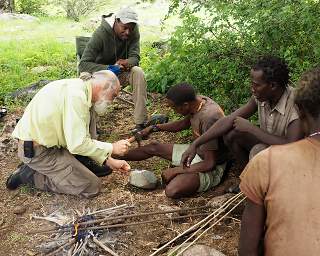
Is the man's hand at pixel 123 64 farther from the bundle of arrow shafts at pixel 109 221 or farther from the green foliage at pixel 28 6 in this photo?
the green foliage at pixel 28 6

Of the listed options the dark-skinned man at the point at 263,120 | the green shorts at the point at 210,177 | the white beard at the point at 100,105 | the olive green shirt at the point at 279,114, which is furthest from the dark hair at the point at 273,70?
the white beard at the point at 100,105

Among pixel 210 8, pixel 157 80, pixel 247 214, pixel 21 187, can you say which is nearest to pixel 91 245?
pixel 21 187

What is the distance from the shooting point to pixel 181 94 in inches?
176

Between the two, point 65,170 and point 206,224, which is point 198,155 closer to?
point 206,224

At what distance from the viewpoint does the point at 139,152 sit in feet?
17.1

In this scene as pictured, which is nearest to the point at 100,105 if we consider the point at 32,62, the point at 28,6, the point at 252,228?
the point at 252,228

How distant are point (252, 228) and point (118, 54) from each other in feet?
14.7

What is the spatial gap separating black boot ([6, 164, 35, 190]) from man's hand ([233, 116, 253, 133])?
7.38 feet

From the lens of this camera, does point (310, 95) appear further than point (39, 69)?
No

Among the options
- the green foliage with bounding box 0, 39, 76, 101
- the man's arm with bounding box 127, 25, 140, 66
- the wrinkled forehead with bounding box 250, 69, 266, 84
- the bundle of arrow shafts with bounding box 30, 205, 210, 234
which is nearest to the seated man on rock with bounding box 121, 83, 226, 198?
the bundle of arrow shafts with bounding box 30, 205, 210, 234

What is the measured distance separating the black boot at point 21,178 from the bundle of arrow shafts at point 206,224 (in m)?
1.90

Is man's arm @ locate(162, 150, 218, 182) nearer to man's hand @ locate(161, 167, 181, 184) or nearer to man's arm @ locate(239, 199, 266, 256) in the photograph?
man's hand @ locate(161, 167, 181, 184)

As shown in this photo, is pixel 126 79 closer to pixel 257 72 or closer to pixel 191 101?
pixel 191 101

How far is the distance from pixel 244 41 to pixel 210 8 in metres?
0.62
